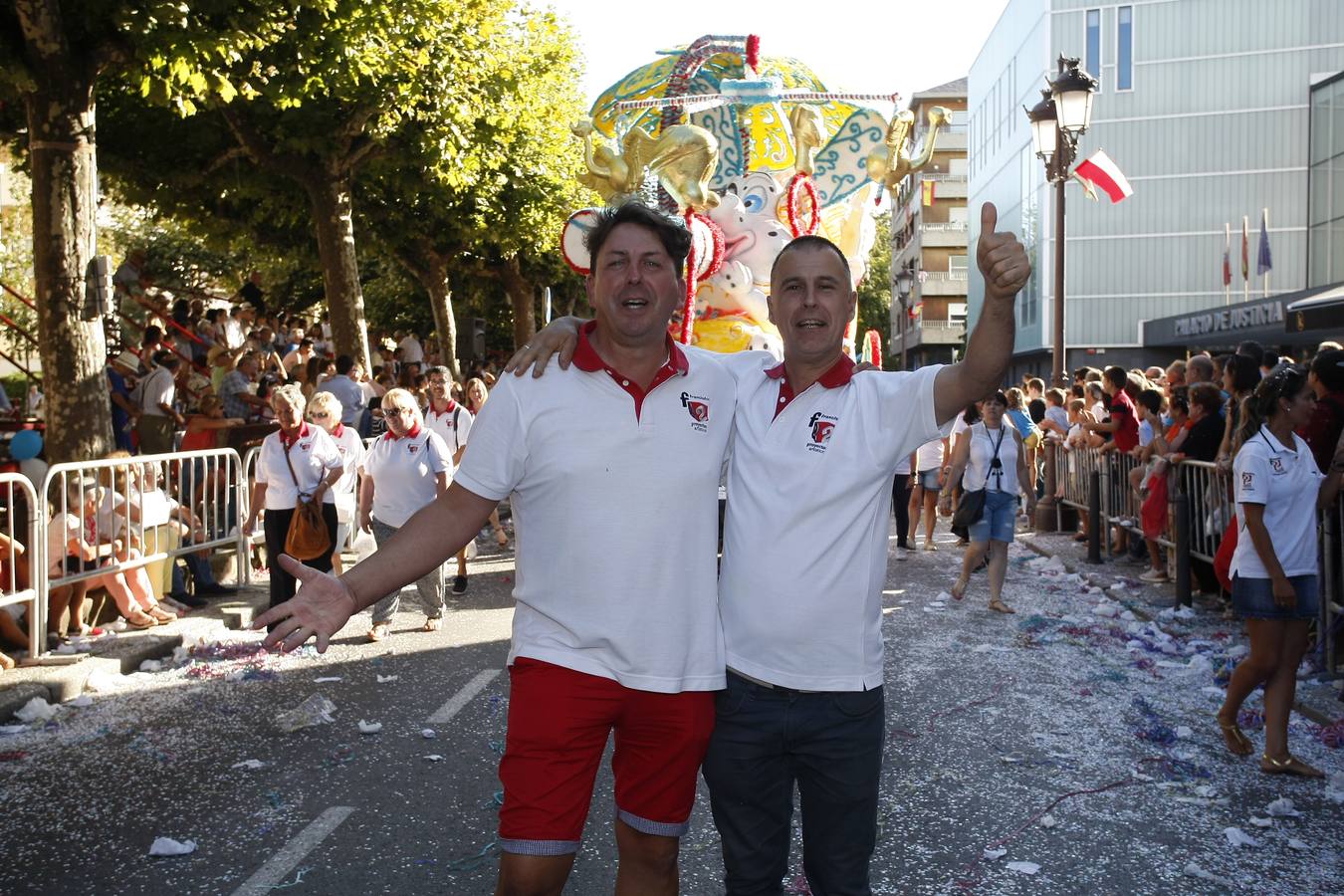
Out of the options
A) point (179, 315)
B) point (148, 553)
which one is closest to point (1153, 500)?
point (148, 553)

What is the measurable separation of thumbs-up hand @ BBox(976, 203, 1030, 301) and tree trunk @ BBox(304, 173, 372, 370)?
1723 cm

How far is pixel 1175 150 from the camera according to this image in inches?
1746

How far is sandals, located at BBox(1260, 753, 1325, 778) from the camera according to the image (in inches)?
217

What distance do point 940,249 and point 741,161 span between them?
215 ft

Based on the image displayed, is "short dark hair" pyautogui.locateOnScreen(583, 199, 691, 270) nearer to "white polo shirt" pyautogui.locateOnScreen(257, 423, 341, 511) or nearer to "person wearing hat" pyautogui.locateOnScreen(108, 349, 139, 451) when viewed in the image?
"white polo shirt" pyautogui.locateOnScreen(257, 423, 341, 511)

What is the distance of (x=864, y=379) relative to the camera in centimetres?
343

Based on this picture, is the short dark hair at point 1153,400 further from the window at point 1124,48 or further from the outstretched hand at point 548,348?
the window at point 1124,48

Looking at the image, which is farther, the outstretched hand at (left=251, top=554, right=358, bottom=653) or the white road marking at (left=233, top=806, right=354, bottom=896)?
the white road marking at (left=233, top=806, right=354, bottom=896)

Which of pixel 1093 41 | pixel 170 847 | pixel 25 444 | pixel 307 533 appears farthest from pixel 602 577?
pixel 1093 41

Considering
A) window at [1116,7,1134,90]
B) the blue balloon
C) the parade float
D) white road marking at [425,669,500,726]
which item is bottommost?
white road marking at [425,669,500,726]

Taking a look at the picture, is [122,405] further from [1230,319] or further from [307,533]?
[1230,319]

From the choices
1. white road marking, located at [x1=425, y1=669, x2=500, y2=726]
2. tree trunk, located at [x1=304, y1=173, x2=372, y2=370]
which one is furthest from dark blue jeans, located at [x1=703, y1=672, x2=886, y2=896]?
tree trunk, located at [x1=304, y1=173, x2=372, y2=370]

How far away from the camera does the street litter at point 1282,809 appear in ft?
16.5

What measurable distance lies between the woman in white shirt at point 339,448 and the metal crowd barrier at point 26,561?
193 centimetres
